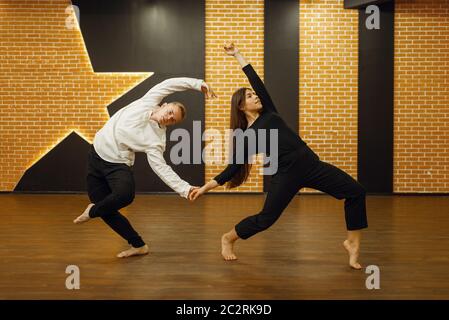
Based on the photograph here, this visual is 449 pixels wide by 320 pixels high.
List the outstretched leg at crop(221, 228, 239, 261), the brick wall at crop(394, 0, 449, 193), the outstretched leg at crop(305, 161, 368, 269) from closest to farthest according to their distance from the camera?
the outstretched leg at crop(305, 161, 368, 269) < the outstretched leg at crop(221, 228, 239, 261) < the brick wall at crop(394, 0, 449, 193)

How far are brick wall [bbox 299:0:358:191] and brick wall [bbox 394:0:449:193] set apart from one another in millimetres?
560

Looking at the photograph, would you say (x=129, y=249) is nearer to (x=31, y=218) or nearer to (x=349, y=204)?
(x=349, y=204)

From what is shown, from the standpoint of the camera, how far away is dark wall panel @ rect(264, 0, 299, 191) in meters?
6.93

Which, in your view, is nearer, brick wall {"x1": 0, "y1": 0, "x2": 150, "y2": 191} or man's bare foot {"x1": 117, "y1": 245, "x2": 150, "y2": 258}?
man's bare foot {"x1": 117, "y1": 245, "x2": 150, "y2": 258}

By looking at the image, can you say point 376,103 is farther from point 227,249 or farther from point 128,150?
point 128,150

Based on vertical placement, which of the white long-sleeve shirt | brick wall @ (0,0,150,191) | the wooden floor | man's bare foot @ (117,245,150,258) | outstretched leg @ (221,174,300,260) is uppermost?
brick wall @ (0,0,150,191)

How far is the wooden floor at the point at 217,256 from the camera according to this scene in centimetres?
277

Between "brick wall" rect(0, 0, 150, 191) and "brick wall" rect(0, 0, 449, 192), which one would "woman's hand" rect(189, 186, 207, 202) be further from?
"brick wall" rect(0, 0, 150, 191)

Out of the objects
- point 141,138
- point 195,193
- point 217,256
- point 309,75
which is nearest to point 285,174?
point 195,193

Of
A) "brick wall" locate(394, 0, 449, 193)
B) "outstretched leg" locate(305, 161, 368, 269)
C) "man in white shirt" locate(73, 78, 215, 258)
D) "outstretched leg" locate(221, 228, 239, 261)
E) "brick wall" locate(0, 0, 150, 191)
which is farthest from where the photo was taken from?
"brick wall" locate(0, 0, 150, 191)

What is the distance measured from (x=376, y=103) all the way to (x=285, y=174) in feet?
13.5

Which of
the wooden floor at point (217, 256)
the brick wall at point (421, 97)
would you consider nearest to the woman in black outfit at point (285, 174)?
the wooden floor at point (217, 256)

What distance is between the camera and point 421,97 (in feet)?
22.8

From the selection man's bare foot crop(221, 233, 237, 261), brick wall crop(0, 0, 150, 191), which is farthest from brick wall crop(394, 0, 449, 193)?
man's bare foot crop(221, 233, 237, 261)
